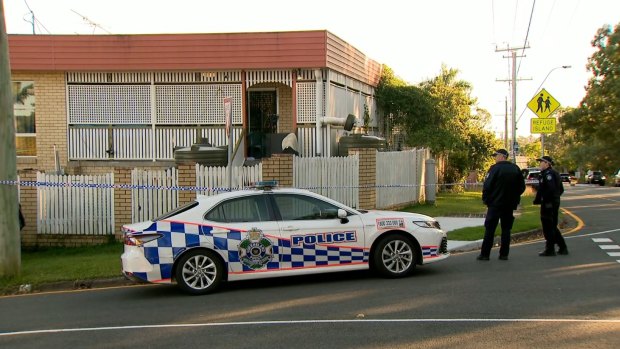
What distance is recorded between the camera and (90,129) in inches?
683

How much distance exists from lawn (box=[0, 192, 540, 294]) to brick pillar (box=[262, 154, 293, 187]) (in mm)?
3638

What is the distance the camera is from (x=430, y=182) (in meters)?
20.5

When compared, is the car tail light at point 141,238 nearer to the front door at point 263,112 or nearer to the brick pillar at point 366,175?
the brick pillar at point 366,175

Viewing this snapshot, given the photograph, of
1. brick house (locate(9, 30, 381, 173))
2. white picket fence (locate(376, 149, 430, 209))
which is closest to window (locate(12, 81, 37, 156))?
brick house (locate(9, 30, 381, 173))

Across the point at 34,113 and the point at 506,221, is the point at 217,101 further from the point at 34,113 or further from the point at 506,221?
the point at 506,221

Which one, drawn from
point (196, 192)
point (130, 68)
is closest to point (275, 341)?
point (196, 192)

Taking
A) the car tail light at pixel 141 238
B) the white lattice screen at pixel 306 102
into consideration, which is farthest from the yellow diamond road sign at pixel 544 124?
the car tail light at pixel 141 238

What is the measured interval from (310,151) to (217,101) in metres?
3.06

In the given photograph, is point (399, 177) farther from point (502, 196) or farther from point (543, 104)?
point (502, 196)

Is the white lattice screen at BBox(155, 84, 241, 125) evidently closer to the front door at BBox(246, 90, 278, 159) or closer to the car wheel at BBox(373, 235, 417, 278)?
the front door at BBox(246, 90, 278, 159)

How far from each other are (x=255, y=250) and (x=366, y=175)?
7.42m

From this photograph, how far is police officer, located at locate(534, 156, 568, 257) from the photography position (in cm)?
1030

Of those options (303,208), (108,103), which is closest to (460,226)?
(303,208)

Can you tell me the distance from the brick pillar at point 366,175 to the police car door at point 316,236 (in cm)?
655
